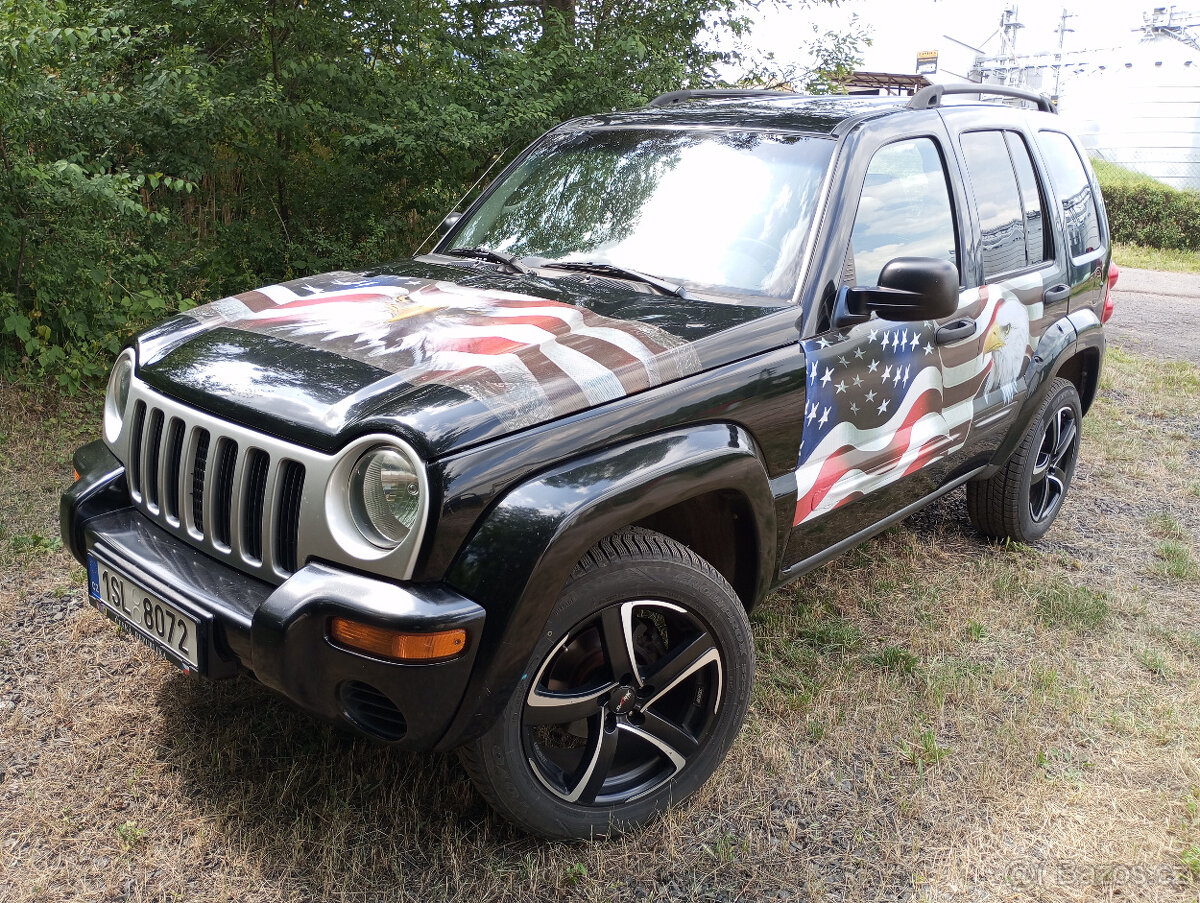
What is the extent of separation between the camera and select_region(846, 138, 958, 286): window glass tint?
10.4 feet

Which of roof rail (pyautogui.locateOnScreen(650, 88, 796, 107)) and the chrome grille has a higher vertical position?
roof rail (pyautogui.locateOnScreen(650, 88, 796, 107))

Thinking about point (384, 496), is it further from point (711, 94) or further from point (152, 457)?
point (711, 94)

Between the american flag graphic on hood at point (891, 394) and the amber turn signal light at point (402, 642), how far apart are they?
127cm

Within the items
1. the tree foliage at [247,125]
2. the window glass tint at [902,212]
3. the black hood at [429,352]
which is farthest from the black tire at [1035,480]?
the tree foliage at [247,125]

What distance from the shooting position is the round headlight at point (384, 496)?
2.14 metres

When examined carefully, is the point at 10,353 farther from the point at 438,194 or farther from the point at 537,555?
the point at 537,555

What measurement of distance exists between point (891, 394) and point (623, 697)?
4.54 ft

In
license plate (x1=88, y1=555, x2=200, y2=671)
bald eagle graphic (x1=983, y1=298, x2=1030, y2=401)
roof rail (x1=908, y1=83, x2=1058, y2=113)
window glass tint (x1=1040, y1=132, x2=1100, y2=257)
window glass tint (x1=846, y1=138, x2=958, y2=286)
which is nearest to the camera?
license plate (x1=88, y1=555, x2=200, y2=671)

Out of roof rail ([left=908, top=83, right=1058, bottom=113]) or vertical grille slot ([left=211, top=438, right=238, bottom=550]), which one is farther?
roof rail ([left=908, top=83, right=1058, bottom=113])

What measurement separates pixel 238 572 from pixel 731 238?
174 cm

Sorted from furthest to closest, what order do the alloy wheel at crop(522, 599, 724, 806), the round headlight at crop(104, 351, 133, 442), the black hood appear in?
1. the round headlight at crop(104, 351, 133, 442)
2. the alloy wheel at crop(522, 599, 724, 806)
3. the black hood

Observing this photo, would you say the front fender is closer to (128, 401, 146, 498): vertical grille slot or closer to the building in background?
(128, 401, 146, 498): vertical grille slot

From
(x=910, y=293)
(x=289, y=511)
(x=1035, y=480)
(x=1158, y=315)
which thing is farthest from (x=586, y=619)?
(x=1158, y=315)

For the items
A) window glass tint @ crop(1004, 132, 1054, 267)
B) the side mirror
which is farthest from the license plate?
window glass tint @ crop(1004, 132, 1054, 267)
